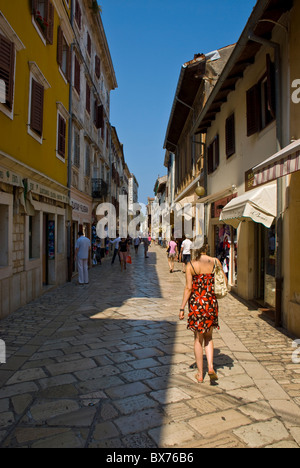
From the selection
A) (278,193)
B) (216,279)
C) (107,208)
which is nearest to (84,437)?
(216,279)

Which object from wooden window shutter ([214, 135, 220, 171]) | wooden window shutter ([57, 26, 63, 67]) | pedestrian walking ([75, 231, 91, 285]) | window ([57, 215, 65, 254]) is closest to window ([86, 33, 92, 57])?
wooden window shutter ([57, 26, 63, 67])

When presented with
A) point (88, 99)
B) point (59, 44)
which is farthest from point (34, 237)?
point (88, 99)

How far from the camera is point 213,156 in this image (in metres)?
13.1

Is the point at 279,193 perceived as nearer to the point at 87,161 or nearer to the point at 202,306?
the point at 202,306

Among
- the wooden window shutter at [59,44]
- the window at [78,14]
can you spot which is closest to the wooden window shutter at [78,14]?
the window at [78,14]

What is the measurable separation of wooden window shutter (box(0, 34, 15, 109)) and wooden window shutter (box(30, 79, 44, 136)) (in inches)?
59.3

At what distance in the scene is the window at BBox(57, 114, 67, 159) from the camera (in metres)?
12.0

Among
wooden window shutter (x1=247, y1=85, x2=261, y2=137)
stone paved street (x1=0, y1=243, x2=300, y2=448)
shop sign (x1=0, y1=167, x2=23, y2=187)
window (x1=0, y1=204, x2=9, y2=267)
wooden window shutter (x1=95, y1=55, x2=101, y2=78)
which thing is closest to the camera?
stone paved street (x1=0, y1=243, x2=300, y2=448)

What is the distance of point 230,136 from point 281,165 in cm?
563

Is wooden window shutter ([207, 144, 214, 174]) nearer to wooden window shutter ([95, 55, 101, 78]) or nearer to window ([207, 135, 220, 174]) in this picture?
window ([207, 135, 220, 174])
